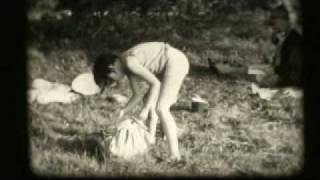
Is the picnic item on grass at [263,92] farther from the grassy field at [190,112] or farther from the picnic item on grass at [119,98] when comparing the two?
the picnic item on grass at [119,98]

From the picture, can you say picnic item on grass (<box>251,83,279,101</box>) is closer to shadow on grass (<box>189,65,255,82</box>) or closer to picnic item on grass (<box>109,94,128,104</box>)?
shadow on grass (<box>189,65,255,82</box>)

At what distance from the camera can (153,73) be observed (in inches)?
104

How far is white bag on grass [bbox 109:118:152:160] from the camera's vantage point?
260cm

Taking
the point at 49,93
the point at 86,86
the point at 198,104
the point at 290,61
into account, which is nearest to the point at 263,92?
the point at 290,61

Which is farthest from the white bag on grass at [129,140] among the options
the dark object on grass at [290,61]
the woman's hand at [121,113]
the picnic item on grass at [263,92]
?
the dark object on grass at [290,61]

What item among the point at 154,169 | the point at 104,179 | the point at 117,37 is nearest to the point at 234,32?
the point at 117,37

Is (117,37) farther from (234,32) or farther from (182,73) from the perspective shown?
(234,32)

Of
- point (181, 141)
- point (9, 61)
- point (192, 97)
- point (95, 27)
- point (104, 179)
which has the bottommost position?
point (104, 179)

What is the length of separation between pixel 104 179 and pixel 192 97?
1.88ft

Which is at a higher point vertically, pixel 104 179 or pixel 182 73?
pixel 182 73

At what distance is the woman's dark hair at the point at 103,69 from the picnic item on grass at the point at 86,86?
0.02m

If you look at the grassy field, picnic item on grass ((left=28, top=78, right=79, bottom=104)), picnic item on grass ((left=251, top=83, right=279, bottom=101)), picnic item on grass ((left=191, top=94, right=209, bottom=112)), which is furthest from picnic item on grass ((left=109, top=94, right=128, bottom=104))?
picnic item on grass ((left=251, top=83, right=279, bottom=101))

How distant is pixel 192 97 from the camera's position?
2.65 metres

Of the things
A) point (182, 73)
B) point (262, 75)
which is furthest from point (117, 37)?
point (262, 75)
